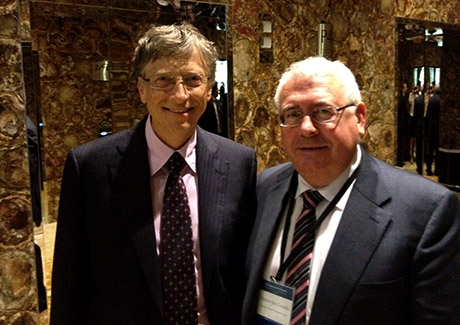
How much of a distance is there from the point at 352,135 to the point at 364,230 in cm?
32

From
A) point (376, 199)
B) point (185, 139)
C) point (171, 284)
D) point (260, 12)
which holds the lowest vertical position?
point (171, 284)

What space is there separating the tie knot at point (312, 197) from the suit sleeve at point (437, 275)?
0.35 metres

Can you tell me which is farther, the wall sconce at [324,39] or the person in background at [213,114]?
the wall sconce at [324,39]

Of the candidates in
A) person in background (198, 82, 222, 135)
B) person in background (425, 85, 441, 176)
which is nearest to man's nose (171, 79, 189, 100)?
person in background (198, 82, 222, 135)

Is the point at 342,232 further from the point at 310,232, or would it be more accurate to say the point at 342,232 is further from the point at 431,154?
the point at 431,154

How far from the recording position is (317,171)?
160 cm

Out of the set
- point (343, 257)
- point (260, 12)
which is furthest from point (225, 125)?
point (343, 257)

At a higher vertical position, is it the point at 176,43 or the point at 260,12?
the point at 260,12

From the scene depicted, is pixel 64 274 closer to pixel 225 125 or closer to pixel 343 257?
pixel 343 257

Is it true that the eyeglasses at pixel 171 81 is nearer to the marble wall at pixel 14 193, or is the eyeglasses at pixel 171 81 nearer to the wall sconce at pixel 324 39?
the marble wall at pixel 14 193

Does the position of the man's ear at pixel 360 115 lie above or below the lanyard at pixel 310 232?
above

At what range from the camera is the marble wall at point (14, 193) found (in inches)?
104

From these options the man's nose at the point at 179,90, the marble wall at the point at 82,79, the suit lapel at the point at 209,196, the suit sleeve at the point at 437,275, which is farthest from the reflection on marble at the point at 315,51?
the suit sleeve at the point at 437,275

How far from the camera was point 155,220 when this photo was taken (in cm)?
181
